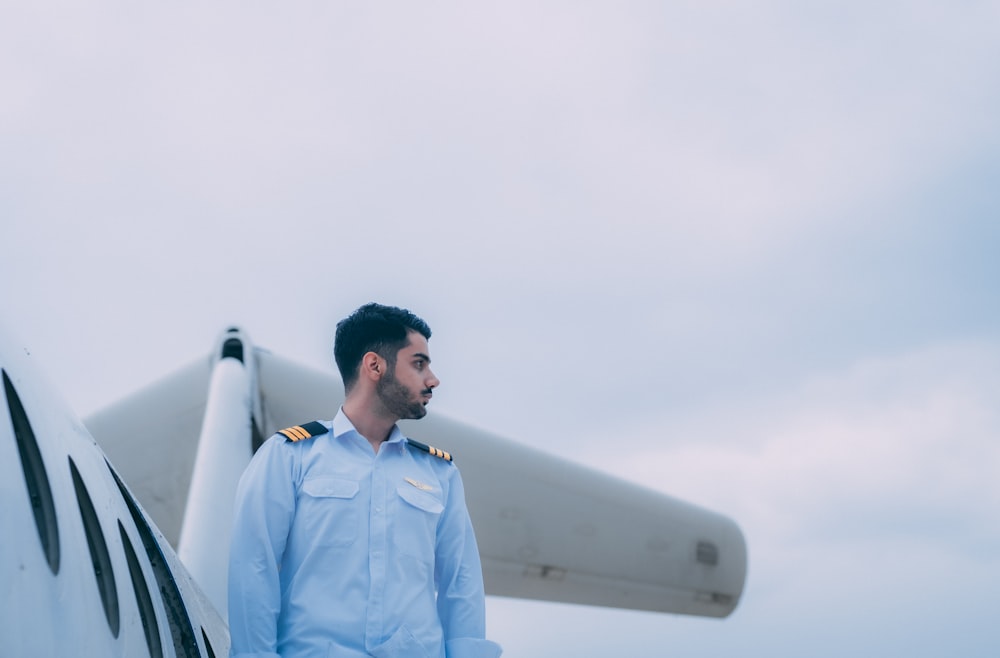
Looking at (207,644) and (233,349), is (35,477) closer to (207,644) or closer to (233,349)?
(207,644)

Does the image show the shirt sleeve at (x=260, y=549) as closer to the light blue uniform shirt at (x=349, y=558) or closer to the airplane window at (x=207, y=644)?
the light blue uniform shirt at (x=349, y=558)

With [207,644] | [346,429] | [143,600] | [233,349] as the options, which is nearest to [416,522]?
[346,429]

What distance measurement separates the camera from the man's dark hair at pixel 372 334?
327 cm

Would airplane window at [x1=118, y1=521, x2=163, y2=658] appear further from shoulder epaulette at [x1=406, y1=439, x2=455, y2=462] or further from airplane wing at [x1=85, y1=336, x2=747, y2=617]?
airplane wing at [x1=85, y1=336, x2=747, y2=617]

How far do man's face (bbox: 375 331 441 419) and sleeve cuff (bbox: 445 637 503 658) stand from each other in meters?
0.64

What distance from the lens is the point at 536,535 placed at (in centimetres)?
748

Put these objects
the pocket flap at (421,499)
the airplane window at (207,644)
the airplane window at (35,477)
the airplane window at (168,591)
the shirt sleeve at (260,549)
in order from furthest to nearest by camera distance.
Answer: the airplane window at (207,644)
the airplane window at (168,591)
the pocket flap at (421,499)
the shirt sleeve at (260,549)
the airplane window at (35,477)

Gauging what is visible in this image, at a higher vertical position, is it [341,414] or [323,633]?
[341,414]

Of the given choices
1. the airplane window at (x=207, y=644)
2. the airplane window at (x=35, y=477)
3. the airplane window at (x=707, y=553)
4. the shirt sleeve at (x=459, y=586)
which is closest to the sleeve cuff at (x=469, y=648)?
the shirt sleeve at (x=459, y=586)

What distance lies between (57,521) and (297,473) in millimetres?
914

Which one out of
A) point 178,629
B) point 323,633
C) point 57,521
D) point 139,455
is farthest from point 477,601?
point 139,455

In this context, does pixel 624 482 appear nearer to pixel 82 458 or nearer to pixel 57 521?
pixel 82 458

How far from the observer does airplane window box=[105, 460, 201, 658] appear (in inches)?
140

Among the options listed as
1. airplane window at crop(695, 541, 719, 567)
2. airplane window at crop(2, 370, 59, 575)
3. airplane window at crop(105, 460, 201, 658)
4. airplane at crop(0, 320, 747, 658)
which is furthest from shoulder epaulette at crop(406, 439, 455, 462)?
airplane window at crop(695, 541, 719, 567)
